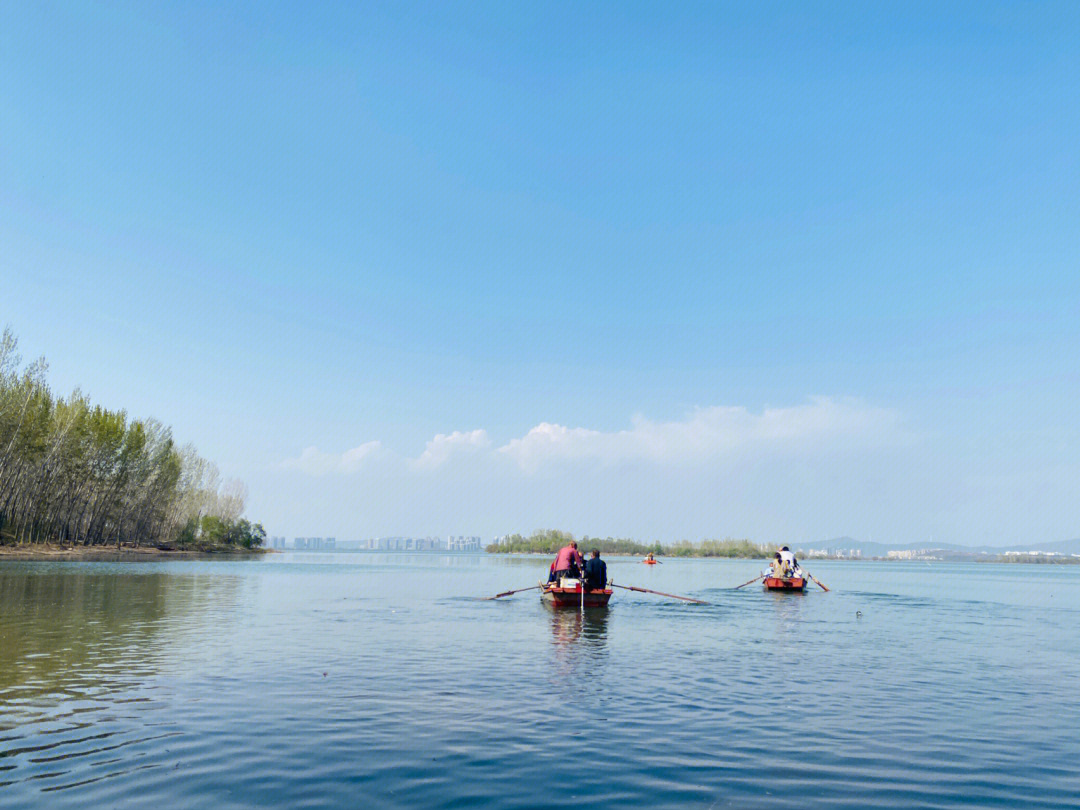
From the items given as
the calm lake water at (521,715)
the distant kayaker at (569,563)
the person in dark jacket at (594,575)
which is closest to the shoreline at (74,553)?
the calm lake water at (521,715)

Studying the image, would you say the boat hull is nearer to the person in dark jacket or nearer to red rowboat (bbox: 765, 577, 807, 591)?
the person in dark jacket

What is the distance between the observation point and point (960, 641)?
82.9 ft

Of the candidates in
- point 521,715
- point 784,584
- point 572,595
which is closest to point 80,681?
point 521,715

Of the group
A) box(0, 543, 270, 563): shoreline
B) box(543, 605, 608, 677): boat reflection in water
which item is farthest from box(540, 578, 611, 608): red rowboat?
box(0, 543, 270, 563): shoreline

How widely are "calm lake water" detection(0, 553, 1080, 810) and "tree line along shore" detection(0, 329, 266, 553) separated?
171 feet

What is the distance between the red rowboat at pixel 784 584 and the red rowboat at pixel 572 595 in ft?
57.2

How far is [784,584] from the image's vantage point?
47.5 meters

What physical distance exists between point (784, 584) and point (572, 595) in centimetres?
1948

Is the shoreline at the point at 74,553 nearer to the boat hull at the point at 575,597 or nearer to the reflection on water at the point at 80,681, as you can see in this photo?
the reflection on water at the point at 80,681

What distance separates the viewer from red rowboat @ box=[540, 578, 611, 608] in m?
33.7

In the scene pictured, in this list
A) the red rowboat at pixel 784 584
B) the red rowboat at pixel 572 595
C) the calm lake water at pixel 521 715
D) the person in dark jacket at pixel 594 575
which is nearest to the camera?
the calm lake water at pixel 521 715

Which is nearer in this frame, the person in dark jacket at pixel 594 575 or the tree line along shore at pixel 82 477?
the person in dark jacket at pixel 594 575

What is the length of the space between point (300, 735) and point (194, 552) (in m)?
119

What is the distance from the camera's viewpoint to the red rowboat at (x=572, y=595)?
33.7 meters
